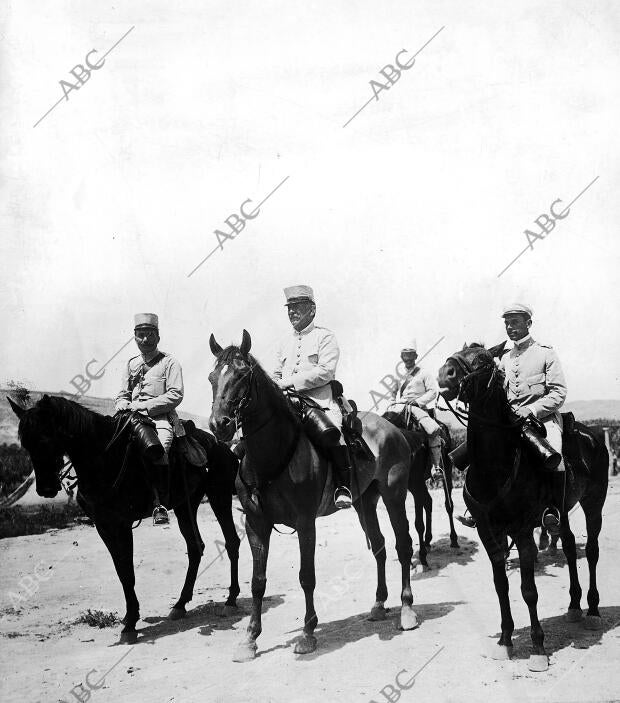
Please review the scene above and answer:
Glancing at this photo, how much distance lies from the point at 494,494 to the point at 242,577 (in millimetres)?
5642

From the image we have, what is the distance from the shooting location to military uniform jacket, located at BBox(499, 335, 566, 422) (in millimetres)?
7328

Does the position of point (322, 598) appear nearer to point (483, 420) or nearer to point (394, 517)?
point (394, 517)

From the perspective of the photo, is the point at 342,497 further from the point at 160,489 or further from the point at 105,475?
the point at 105,475

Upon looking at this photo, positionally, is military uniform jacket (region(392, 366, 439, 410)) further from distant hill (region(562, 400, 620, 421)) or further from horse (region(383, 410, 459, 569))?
distant hill (region(562, 400, 620, 421))

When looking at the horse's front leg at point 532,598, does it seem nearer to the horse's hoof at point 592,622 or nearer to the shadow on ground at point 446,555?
the horse's hoof at point 592,622

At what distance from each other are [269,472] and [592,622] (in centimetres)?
372

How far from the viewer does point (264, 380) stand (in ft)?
22.8

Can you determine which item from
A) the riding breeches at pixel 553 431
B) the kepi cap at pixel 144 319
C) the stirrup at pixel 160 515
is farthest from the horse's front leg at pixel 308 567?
the kepi cap at pixel 144 319

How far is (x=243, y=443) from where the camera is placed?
7133mm

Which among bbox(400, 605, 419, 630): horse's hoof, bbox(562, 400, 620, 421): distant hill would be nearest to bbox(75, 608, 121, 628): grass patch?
bbox(400, 605, 419, 630): horse's hoof

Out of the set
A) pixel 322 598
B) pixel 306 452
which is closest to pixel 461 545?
pixel 322 598

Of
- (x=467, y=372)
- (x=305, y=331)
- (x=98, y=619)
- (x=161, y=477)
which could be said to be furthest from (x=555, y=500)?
(x=98, y=619)

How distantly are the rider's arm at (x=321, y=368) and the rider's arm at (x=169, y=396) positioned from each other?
168 centimetres

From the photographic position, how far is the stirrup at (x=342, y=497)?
7.42 m
